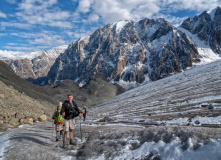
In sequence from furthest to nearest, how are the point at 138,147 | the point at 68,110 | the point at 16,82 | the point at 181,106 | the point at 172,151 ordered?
the point at 16,82, the point at 181,106, the point at 68,110, the point at 138,147, the point at 172,151

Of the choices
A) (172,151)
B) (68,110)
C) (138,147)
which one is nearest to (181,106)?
(138,147)

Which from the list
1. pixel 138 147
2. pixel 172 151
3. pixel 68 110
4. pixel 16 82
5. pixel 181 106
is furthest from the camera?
pixel 16 82

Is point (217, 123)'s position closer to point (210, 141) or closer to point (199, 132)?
point (199, 132)

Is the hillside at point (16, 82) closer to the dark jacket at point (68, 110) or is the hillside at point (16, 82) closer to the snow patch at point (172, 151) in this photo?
the dark jacket at point (68, 110)

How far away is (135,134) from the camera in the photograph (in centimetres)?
852

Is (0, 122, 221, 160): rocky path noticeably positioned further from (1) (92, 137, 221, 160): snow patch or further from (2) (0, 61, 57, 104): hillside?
(2) (0, 61, 57, 104): hillside

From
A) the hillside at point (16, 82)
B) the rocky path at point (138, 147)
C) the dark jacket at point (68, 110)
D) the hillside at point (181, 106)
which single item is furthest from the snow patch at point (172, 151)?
the hillside at point (16, 82)

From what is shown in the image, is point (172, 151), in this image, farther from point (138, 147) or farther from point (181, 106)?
point (181, 106)

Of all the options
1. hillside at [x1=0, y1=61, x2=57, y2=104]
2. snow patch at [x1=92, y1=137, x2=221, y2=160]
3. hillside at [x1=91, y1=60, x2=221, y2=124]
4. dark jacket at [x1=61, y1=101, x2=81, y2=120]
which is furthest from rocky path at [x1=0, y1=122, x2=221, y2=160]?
hillside at [x1=0, y1=61, x2=57, y2=104]

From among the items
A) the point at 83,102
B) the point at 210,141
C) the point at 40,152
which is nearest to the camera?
the point at 210,141

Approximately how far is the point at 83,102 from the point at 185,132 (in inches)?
5767

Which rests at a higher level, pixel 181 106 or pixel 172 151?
pixel 181 106

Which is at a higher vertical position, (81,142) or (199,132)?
(199,132)

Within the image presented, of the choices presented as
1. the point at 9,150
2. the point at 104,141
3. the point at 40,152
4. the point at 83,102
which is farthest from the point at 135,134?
the point at 83,102
